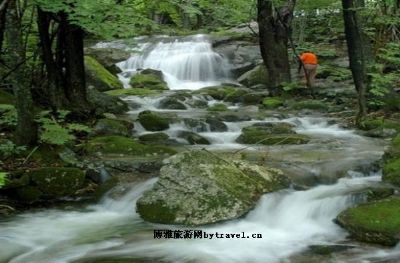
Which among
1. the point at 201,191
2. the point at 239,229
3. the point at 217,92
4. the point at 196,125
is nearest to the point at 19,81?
the point at 201,191

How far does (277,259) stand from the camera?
16.8 ft

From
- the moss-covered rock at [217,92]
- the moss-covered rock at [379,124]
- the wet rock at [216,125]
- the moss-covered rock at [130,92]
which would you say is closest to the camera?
the moss-covered rock at [379,124]

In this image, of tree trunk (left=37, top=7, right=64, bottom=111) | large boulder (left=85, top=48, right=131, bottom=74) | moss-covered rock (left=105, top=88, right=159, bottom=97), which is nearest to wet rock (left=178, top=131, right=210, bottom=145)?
tree trunk (left=37, top=7, right=64, bottom=111)

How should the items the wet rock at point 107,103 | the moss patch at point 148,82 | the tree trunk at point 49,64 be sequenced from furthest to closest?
the moss patch at point 148,82 → the wet rock at point 107,103 → the tree trunk at point 49,64

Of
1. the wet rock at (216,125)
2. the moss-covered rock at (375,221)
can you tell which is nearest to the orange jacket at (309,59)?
the wet rock at (216,125)

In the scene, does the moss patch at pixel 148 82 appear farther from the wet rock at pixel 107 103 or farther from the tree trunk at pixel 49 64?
the tree trunk at pixel 49 64

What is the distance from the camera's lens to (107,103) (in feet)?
44.6

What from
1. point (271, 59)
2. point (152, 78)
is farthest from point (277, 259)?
point (152, 78)

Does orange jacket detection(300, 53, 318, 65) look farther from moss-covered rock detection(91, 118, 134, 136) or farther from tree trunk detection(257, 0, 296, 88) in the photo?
moss-covered rock detection(91, 118, 134, 136)

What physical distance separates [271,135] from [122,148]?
328 centimetres

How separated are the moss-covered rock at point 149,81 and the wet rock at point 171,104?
3933 mm

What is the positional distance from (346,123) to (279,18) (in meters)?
4.86

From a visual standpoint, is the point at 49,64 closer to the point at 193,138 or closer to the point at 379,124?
the point at 193,138

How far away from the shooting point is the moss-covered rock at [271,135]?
391 inches
